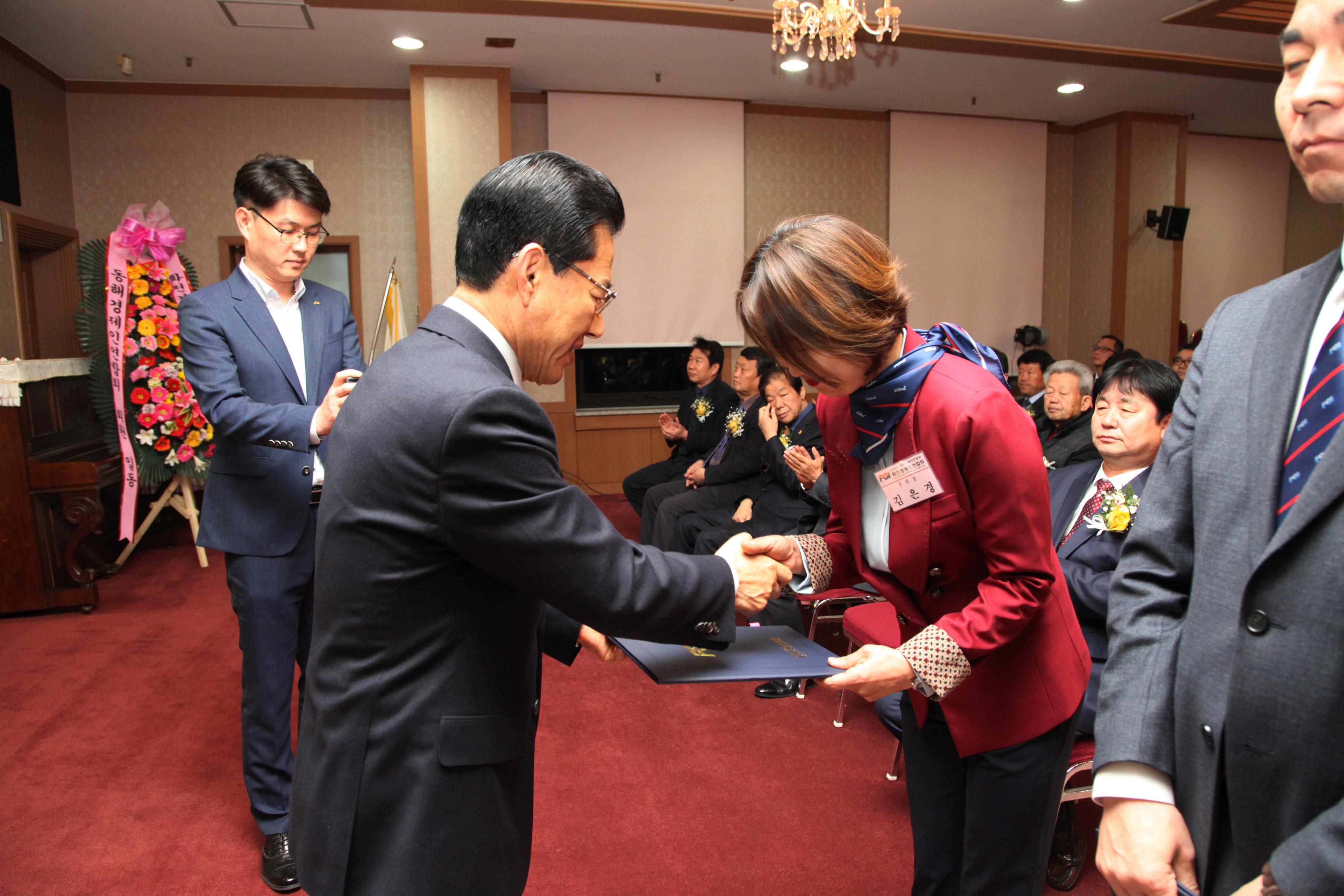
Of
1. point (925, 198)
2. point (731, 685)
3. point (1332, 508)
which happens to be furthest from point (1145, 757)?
point (925, 198)

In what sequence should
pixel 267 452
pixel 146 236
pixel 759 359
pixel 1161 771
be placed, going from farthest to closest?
pixel 759 359
pixel 146 236
pixel 267 452
pixel 1161 771

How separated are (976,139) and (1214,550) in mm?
8501

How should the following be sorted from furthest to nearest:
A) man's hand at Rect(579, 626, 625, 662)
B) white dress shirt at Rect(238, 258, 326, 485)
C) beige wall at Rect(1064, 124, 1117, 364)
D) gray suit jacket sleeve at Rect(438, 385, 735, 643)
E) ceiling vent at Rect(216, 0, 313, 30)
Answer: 1. beige wall at Rect(1064, 124, 1117, 364)
2. ceiling vent at Rect(216, 0, 313, 30)
3. white dress shirt at Rect(238, 258, 326, 485)
4. man's hand at Rect(579, 626, 625, 662)
5. gray suit jacket sleeve at Rect(438, 385, 735, 643)

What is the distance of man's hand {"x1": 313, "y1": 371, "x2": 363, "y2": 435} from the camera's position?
6.30ft

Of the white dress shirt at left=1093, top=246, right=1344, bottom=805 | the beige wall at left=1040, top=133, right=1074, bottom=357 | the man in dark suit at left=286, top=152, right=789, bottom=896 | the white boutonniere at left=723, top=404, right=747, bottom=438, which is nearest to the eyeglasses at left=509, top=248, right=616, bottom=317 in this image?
the man in dark suit at left=286, top=152, right=789, bottom=896

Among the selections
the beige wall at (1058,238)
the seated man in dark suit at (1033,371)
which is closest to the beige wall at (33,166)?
the seated man in dark suit at (1033,371)

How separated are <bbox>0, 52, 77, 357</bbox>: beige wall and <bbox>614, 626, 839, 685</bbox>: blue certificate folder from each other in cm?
617

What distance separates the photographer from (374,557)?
3.47ft

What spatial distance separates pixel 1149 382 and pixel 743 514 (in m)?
2.37

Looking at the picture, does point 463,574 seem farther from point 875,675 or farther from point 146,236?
point 146,236

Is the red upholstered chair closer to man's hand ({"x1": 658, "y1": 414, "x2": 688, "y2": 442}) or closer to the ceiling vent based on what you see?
man's hand ({"x1": 658, "y1": 414, "x2": 688, "y2": 442})

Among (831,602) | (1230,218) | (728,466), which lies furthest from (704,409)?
(1230,218)

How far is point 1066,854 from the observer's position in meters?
2.28

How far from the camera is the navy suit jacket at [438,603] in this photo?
3.37ft
